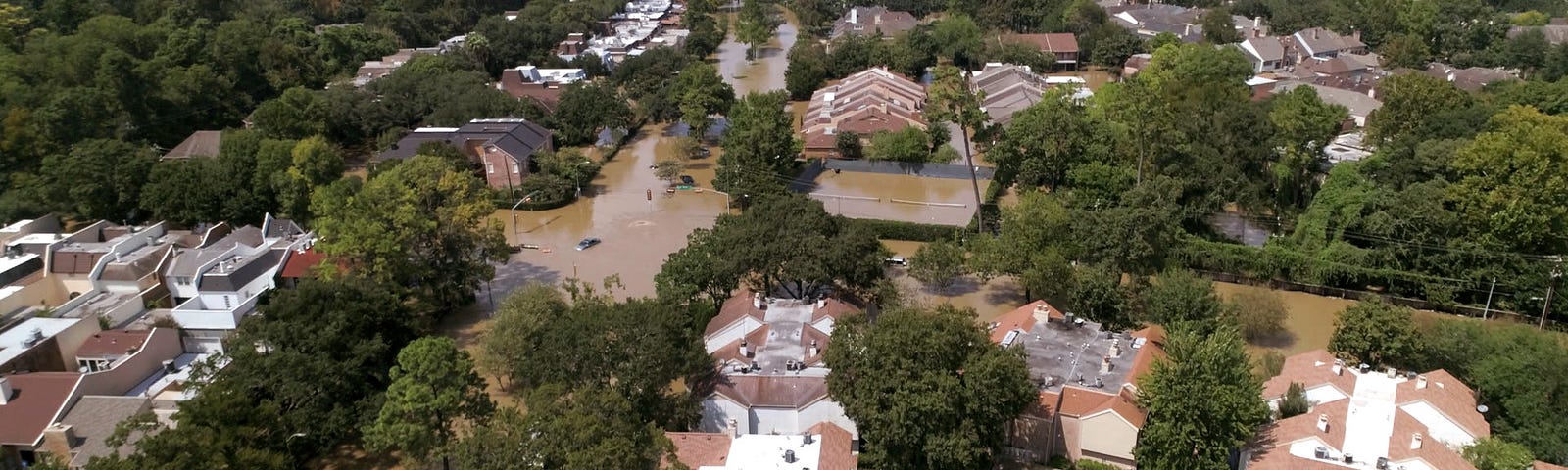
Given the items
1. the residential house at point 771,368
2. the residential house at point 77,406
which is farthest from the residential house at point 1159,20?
the residential house at point 77,406

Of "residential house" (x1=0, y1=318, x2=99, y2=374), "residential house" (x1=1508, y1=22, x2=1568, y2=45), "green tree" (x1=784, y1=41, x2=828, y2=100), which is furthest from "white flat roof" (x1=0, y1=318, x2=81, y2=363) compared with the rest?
"residential house" (x1=1508, y1=22, x2=1568, y2=45)

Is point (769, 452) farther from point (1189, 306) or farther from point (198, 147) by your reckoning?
point (198, 147)

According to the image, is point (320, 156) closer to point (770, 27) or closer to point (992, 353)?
point (992, 353)

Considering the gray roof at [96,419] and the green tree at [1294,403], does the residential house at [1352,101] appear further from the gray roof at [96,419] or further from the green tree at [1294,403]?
the gray roof at [96,419]

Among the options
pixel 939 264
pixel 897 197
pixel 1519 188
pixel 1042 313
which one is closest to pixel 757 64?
pixel 897 197

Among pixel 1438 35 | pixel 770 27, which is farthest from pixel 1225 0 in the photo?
pixel 770 27

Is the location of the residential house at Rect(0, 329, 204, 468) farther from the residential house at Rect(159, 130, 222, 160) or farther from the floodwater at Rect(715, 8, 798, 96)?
the floodwater at Rect(715, 8, 798, 96)

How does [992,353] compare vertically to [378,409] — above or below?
above
